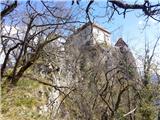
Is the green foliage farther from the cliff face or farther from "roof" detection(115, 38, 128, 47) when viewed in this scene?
"roof" detection(115, 38, 128, 47)

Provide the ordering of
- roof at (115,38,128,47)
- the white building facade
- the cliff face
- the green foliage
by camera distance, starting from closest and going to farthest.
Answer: the green foliage → the white building facade → the cliff face → roof at (115,38,128,47)

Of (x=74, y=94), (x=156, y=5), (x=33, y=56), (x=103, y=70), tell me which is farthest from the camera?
(x=103, y=70)

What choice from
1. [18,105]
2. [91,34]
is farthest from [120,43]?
[18,105]

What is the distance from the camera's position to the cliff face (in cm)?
1775

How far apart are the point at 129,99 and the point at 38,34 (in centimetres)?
1052

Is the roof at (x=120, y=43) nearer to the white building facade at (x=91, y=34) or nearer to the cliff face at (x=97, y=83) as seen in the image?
the cliff face at (x=97, y=83)

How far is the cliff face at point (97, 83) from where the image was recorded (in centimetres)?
1775

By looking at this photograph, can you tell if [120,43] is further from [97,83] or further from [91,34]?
[91,34]

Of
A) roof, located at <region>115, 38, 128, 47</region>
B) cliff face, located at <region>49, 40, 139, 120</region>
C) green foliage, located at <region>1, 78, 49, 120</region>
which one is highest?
roof, located at <region>115, 38, 128, 47</region>

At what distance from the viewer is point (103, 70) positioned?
23703 millimetres

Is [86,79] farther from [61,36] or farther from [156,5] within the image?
[156,5]

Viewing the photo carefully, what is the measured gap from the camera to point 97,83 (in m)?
22.7

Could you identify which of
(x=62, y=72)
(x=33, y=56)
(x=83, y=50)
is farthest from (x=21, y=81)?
(x=83, y=50)

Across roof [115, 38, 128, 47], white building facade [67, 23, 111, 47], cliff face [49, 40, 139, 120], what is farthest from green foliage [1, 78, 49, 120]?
roof [115, 38, 128, 47]
